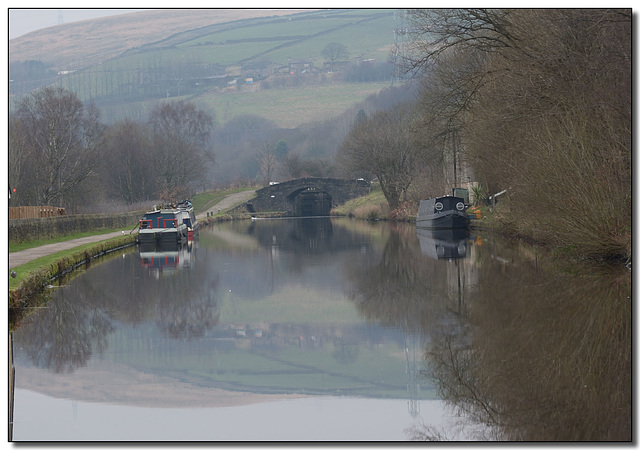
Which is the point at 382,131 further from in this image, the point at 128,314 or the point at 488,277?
the point at 128,314

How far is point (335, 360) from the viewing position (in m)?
10.4

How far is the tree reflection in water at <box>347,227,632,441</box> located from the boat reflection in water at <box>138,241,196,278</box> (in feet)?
23.5

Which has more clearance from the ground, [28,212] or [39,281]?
[28,212]

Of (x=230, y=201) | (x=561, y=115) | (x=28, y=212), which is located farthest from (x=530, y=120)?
(x=230, y=201)

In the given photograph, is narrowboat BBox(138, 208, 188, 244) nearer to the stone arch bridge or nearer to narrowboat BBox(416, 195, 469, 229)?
narrowboat BBox(416, 195, 469, 229)

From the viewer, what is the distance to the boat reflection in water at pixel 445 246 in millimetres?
26623

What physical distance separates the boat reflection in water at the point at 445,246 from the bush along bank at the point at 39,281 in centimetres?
1032

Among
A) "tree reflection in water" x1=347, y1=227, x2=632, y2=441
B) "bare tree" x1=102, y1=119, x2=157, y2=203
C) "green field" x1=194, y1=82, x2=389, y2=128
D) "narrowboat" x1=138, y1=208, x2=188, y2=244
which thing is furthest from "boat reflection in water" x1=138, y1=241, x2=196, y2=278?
"green field" x1=194, y1=82, x2=389, y2=128

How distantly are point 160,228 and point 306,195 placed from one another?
67.1 m

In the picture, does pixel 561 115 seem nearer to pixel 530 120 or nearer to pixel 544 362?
pixel 530 120

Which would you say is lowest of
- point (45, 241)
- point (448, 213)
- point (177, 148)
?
point (45, 241)

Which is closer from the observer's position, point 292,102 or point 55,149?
point 55,149

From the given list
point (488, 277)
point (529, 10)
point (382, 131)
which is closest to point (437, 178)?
point (382, 131)

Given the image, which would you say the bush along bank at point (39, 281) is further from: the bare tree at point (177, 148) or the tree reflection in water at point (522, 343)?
the bare tree at point (177, 148)
